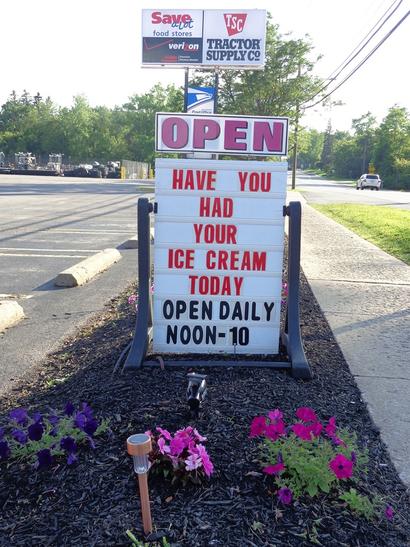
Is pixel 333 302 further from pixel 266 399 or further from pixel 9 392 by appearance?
pixel 9 392

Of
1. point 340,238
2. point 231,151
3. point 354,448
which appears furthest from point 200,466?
point 340,238

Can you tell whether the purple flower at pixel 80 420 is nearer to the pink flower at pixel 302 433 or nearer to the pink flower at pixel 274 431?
the pink flower at pixel 274 431

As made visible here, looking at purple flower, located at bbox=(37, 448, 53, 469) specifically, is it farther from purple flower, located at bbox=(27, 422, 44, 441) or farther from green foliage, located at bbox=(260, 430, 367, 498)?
green foliage, located at bbox=(260, 430, 367, 498)

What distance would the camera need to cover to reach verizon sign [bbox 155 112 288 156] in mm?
3865

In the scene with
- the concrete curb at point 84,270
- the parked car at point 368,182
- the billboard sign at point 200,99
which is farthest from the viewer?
the parked car at point 368,182

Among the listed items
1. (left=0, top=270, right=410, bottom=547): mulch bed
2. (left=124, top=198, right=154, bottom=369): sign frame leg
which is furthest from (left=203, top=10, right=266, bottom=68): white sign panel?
Answer: (left=0, top=270, right=410, bottom=547): mulch bed

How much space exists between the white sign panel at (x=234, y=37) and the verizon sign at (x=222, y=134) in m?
18.7

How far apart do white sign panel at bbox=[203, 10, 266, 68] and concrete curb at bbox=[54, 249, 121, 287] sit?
15.1 meters

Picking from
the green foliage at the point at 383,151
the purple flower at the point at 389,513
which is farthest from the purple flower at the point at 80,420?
the green foliage at the point at 383,151

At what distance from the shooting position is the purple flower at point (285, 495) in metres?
2.28

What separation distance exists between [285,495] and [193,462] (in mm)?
414

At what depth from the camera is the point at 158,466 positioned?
2.46 meters

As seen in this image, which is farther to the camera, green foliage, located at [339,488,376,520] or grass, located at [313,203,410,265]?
grass, located at [313,203,410,265]

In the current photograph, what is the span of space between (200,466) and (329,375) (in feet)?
6.22
